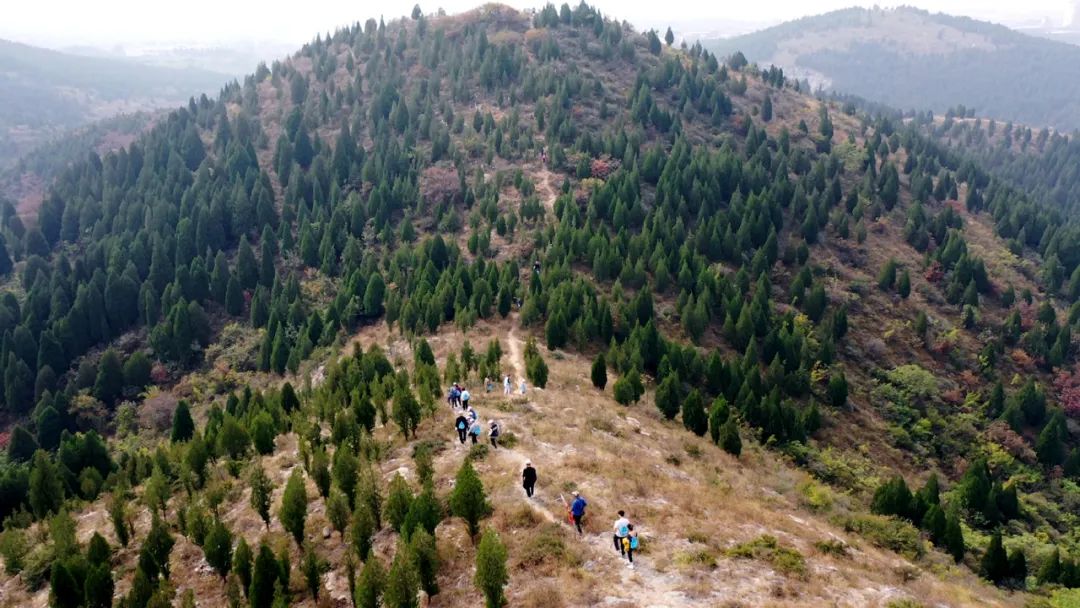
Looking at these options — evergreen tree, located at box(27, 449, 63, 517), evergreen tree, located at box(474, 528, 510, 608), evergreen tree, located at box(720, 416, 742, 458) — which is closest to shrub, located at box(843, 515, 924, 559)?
evergreen tree, located at box(720, 416, 742, 458)

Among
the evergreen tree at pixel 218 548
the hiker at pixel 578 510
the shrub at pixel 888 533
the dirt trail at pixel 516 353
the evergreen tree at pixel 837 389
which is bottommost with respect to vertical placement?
the evergreen tree at pixel 837 389

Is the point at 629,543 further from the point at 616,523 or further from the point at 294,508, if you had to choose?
the point at 294,508

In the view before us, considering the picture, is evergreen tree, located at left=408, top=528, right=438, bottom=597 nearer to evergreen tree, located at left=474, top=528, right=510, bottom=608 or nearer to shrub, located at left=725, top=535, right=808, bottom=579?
evergreen tree, located at left=474, top=528, right=510, bottom=608

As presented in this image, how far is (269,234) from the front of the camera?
271 feet

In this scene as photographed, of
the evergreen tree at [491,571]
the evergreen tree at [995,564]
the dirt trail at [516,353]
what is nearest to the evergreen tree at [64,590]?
the evergreen tree at [491,571]

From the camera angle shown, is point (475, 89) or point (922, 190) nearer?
point (922, 190)

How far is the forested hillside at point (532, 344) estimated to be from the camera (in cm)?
2359

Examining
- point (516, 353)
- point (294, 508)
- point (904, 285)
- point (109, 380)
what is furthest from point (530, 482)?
point (904, 285)

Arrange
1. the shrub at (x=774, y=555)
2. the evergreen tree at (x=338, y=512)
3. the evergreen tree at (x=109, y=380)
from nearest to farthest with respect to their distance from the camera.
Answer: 1. the shrub at (x=774, y=555)
2. the evergreen tree at (x=338, y=512)
3. the evergreen tree at (x=109, y=380)

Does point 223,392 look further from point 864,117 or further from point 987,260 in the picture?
point 864,117

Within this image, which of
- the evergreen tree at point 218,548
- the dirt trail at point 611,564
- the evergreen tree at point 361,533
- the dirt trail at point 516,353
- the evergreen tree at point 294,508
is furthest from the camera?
the dirt trail at point 516,353

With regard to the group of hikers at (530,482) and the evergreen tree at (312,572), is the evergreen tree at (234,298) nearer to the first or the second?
the group of hikers at (530,482)

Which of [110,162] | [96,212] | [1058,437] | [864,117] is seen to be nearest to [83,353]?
[96,212]

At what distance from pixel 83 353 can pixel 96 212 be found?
103 ft
